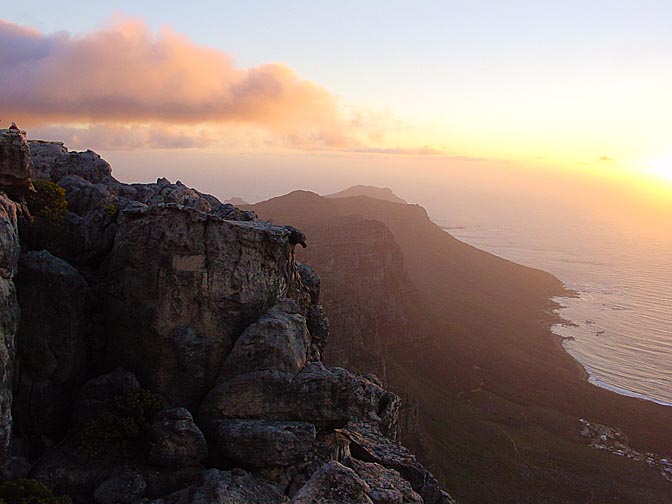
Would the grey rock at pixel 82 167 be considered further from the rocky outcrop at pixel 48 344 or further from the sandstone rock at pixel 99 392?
the sandstone rock at pixel 99 392

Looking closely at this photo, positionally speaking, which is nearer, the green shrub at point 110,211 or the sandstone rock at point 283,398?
the sandstone rock at point 283,398

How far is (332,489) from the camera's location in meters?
8.82

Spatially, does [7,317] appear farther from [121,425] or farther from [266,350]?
[266,350]

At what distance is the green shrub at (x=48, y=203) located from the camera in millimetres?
25625

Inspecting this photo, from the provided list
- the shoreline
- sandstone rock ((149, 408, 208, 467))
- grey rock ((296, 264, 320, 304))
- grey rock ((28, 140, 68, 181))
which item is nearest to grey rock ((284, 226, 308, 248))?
grey rock ((296, 264, 320, 304))

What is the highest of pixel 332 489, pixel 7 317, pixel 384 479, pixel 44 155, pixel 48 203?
pixel 44 155

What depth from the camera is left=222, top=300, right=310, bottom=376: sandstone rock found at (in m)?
23.6

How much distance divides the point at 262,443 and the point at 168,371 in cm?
543

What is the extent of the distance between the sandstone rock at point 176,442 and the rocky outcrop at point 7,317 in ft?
16.1

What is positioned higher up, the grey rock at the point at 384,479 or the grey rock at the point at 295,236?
the grey rock at the point at 295,236

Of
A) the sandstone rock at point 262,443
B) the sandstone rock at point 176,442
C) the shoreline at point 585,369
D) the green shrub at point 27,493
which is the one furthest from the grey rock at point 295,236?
the shoreline at point 585,369

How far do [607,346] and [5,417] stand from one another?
474 ft

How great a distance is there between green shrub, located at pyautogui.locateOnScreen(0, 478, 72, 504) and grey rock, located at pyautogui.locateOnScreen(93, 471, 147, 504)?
1435mm

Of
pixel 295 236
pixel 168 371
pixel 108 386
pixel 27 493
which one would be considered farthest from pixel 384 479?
pixel 27 493
